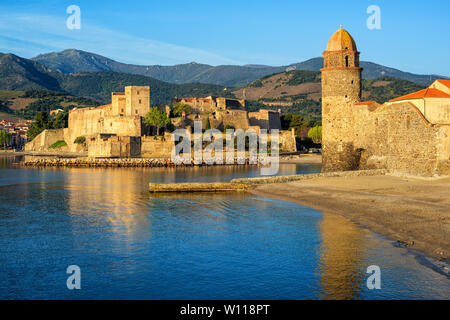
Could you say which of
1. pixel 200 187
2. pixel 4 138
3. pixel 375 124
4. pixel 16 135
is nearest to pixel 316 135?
pixel 375 124

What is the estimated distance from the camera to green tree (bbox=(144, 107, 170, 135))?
2319 inches

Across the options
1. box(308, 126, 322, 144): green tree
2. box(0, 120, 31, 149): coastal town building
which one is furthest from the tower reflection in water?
box(0, 120, 31, 149): coastal town building

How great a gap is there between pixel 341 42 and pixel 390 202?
12.6 meters

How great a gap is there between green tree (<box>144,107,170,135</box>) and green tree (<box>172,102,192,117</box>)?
307 centimetres

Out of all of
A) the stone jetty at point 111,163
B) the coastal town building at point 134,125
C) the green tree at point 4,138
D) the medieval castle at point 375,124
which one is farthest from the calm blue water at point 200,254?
the green tree at point 4,138

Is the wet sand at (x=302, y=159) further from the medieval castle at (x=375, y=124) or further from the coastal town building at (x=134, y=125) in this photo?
the medieval castle at (x=375, y=124)

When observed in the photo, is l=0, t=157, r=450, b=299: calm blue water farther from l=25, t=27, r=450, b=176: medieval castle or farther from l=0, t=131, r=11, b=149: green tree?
l=0, t=131, r=11, b=149: green tree

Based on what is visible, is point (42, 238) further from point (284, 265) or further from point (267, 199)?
point (267, 199)

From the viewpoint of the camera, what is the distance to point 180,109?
207 feet

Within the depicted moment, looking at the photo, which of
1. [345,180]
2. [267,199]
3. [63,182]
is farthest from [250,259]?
[63,182]

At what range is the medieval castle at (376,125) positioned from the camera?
21.8 meters

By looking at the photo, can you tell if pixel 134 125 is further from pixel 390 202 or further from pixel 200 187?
pixel 390 202

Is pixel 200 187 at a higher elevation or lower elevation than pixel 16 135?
lower

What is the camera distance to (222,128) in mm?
63375
